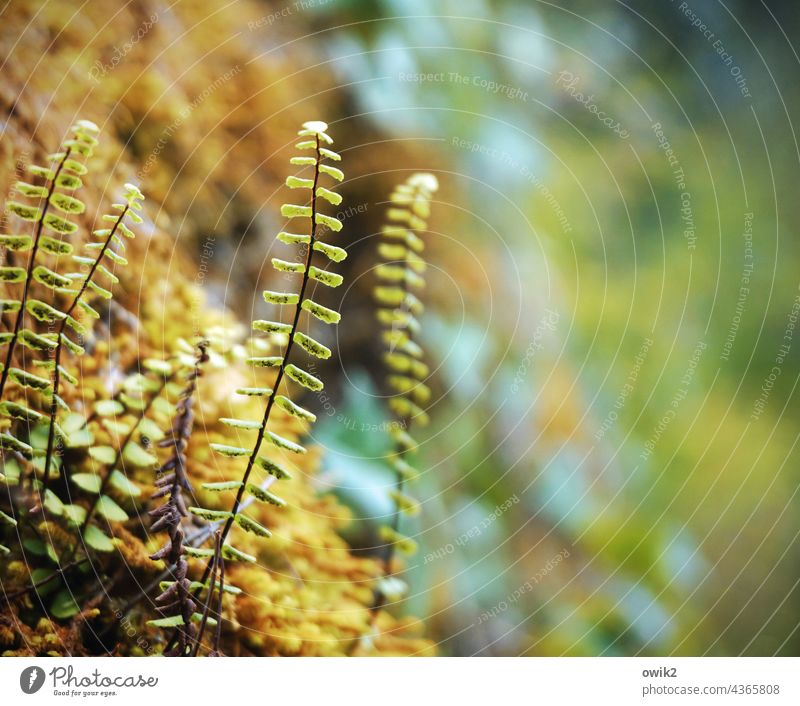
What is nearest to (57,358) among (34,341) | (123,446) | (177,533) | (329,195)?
(34,341)

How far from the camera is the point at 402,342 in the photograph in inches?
37.8

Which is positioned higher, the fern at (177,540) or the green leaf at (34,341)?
the green leaf at (34,341)

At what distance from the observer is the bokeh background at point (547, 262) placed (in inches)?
39.6

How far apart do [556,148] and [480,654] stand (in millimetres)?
860

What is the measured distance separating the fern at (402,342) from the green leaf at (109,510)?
0.36 meters

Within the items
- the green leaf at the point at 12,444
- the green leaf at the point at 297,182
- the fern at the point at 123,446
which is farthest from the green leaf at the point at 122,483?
the green leaf at the point at 297,182

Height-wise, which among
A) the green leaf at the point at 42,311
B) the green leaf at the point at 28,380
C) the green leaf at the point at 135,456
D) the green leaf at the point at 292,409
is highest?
the green leaf at the point at 42,311

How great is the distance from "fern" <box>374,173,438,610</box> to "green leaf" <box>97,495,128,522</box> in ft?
1.20

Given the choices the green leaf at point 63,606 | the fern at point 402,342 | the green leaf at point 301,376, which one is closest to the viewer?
the green leaf at point 301,376

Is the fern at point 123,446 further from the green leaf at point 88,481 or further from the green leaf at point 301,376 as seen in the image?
the green leaf at point 301,376

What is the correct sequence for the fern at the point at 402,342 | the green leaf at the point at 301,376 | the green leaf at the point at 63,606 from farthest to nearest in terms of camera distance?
the fern at the point at 402,342 < the green leaf at the point at 63,606 < the green leaf at the point at 301,376

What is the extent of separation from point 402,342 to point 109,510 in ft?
1.50
